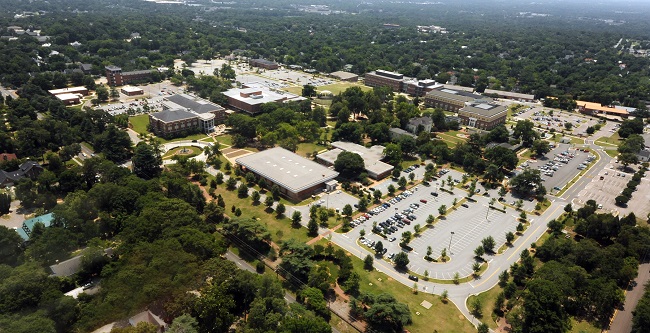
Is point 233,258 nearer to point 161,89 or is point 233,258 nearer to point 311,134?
point 311,134

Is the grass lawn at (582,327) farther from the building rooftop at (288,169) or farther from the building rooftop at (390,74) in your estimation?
the building rooftop at (390,74)

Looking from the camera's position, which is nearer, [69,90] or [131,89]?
[69,90]

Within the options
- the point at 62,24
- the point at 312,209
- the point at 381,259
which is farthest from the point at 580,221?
the point at 62,24

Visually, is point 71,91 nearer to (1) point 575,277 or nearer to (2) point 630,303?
(1) point 575,277

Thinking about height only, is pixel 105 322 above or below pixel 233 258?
above

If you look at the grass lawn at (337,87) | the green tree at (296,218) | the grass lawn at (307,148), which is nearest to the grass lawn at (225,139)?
the grass lawn at (307,148)

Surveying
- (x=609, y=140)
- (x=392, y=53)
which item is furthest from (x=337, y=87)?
(x=609, y=140)
